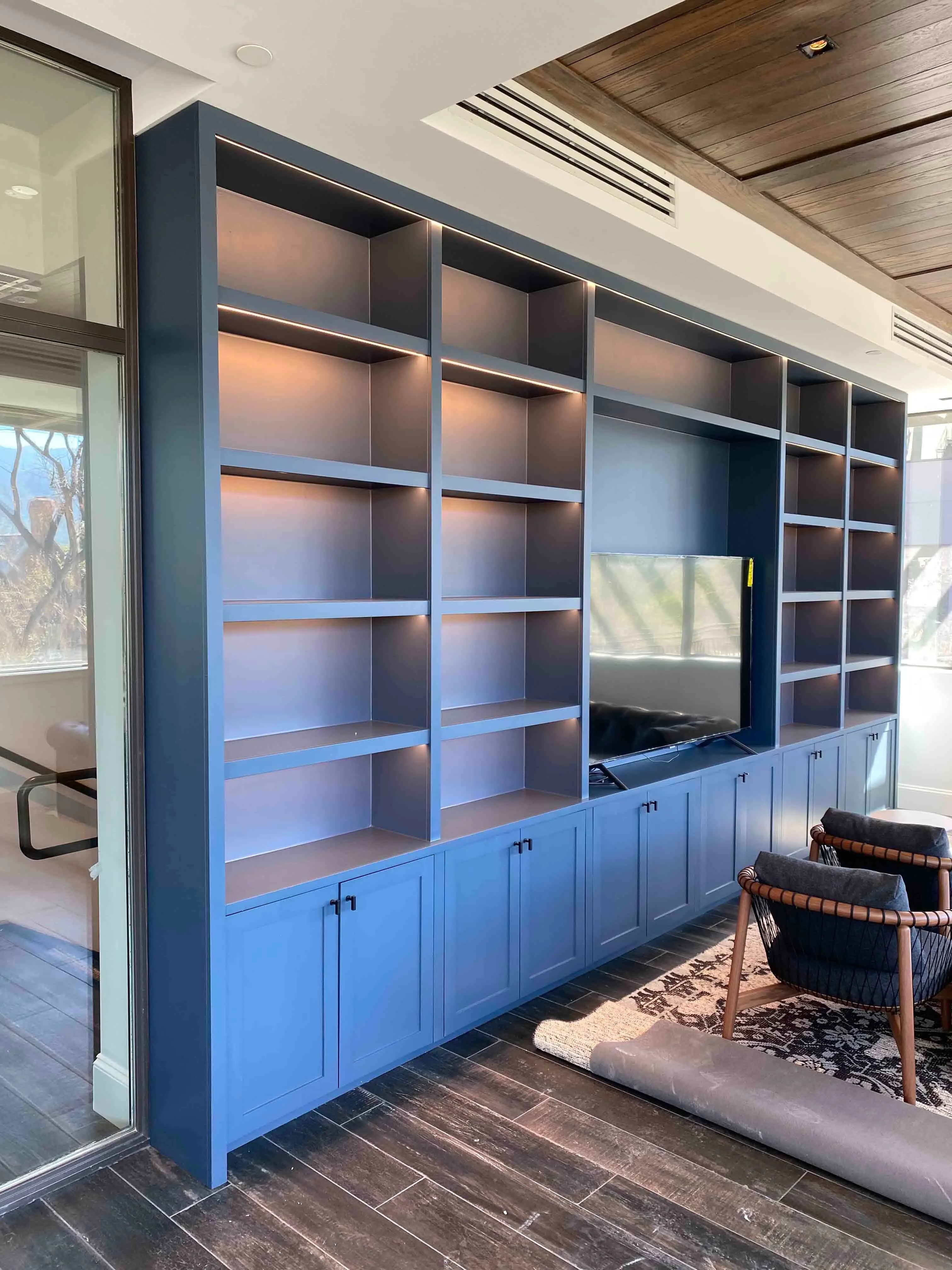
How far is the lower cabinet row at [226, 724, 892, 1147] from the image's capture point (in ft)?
8.16

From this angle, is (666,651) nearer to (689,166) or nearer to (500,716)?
(500,716)

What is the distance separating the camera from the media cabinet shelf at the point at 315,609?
2.44 meters

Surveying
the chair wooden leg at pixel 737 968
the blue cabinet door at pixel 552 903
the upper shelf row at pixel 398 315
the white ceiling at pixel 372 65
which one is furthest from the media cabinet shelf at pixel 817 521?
the chair wooden leg at pixel 737 968

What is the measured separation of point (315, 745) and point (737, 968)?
151 centimetres

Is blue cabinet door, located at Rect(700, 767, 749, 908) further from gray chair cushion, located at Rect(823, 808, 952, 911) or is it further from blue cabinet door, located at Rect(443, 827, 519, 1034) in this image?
blue cabinet door, located at Rect(443, 827, 519, 1034)

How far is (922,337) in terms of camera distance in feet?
16.5

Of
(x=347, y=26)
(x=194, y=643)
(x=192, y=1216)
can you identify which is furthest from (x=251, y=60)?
(x=192, y=1216)

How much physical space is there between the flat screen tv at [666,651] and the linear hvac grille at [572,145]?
136 cm

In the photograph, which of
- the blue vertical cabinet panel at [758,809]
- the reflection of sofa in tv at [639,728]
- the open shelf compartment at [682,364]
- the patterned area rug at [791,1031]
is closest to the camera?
the patterned area rug at [791,1031]

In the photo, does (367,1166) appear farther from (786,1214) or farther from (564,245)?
(564,245)

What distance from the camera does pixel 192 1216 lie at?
7.29 ft

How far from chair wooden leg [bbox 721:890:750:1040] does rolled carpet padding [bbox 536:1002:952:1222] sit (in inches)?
2.3

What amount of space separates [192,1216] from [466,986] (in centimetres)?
109

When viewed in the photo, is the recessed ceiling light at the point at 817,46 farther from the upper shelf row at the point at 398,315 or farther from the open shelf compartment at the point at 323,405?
the open shelf compartment at the point at 323,405
